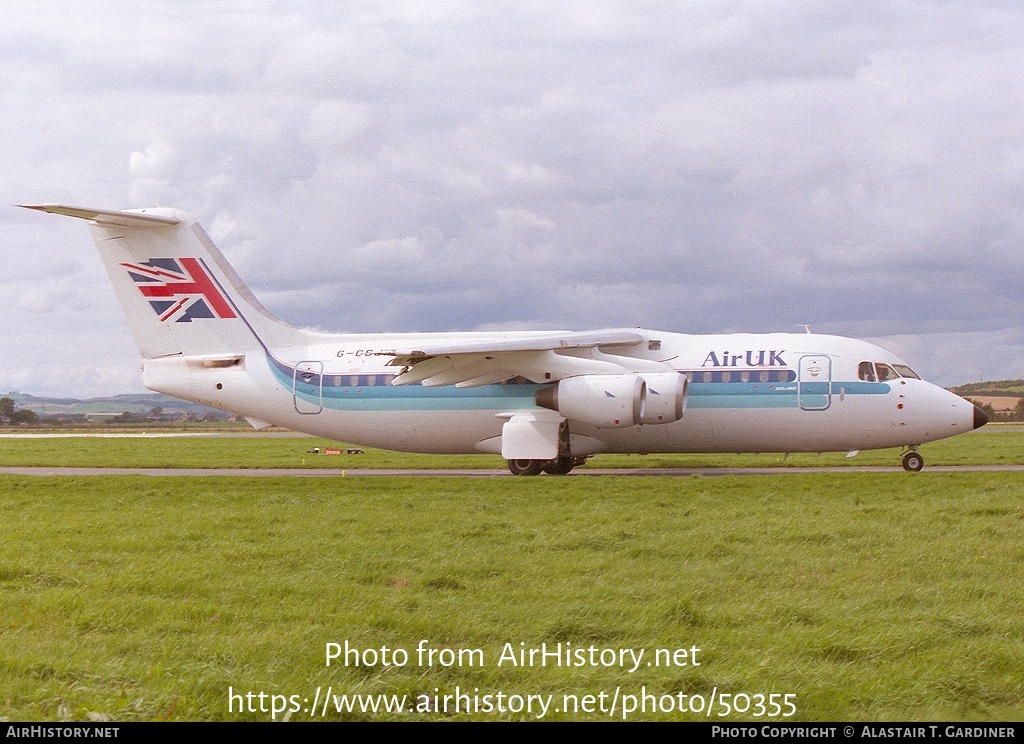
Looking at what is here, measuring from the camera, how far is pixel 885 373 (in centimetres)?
2592

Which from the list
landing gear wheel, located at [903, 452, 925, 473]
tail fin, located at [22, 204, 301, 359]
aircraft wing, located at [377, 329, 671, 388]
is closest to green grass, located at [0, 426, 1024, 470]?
landing gear wheel, located at [903, 452, 925, 473]

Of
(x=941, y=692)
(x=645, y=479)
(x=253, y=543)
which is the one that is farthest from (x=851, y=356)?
(x=941, y=692)

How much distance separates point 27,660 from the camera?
763 cm

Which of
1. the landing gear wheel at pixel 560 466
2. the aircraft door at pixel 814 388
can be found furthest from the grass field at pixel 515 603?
the landing gear wheel at pixel 560 466

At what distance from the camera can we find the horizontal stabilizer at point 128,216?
87.6 ft

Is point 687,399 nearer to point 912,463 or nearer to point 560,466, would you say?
point 560,466

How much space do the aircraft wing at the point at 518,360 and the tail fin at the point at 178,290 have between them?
481 centimetres

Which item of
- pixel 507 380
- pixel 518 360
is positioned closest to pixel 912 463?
pixel 518 360

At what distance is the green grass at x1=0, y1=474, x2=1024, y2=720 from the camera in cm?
711

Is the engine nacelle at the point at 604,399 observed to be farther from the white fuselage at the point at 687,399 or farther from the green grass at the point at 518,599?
the green grass at the point at 518,599

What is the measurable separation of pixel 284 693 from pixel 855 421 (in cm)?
2116

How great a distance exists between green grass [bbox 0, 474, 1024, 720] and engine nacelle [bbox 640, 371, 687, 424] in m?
6.97

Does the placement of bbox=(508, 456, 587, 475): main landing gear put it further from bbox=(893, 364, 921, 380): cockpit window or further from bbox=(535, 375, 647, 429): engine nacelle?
bbox=(893, 364, 921, 380): cockpit window
